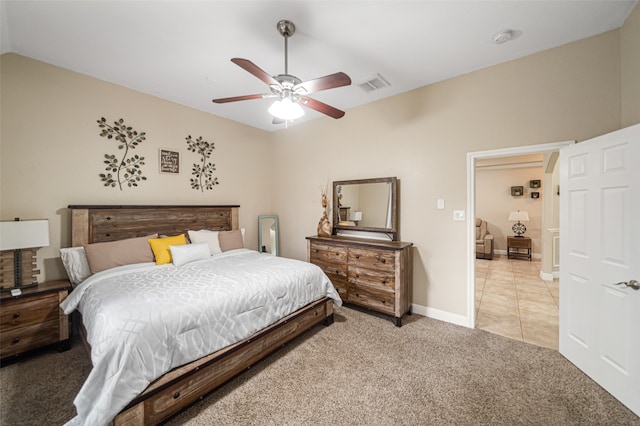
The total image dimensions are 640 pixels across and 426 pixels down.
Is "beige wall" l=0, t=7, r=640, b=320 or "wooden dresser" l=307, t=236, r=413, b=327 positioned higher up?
"beige wall" l=0, t=7, r=640, b=320

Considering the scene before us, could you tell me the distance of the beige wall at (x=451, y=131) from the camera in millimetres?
2379

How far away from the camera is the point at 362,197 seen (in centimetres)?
386

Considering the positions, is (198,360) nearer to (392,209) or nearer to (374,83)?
(392,209)

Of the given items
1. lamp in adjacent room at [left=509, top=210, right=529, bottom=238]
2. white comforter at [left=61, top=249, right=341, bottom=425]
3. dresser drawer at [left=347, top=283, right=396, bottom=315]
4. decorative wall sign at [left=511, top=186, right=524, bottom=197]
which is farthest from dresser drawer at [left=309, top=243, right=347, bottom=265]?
decorative wall sign at [left=511, top=186, right=524, bottom=197]

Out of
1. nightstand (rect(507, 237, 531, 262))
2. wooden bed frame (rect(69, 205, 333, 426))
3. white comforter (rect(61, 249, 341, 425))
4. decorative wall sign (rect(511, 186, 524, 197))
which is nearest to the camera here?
white comforter (rect(61, 249, 341, 425))

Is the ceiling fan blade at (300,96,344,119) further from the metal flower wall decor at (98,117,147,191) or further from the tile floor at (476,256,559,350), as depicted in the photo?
the tile floor at (476,256,559,350)

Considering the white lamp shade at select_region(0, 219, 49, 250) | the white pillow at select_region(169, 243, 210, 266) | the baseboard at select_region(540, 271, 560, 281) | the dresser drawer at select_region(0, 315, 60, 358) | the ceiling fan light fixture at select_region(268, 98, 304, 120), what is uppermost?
the ceiling fan light fixture at select_region(268, 98, 304, 120)

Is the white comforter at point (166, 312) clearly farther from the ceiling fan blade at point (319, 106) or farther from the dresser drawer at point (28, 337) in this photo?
the ceiling fan blade at point (319, 106)

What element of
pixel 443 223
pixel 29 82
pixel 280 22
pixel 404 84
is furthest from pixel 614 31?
pixel 29 82

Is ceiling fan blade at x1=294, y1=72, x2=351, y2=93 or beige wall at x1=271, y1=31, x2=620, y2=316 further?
beige wall at x1=271, y1=31, x2=620, y2=316

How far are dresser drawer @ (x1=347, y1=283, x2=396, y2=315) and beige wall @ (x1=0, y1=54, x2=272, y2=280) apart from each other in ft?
9.38

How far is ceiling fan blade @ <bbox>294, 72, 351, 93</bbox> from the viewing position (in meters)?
1.88

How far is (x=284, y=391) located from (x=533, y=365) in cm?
225

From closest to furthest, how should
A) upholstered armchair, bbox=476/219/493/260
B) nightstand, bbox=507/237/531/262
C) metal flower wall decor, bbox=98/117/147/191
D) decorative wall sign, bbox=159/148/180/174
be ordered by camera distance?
metal flower wall decor, bbox=98/117/147/191 < decorative wall sign, bbox=159/148/180/174 < nightstand, bbox=507/237/531/262 < upholstered armchair, bbox=476/219/493/260
